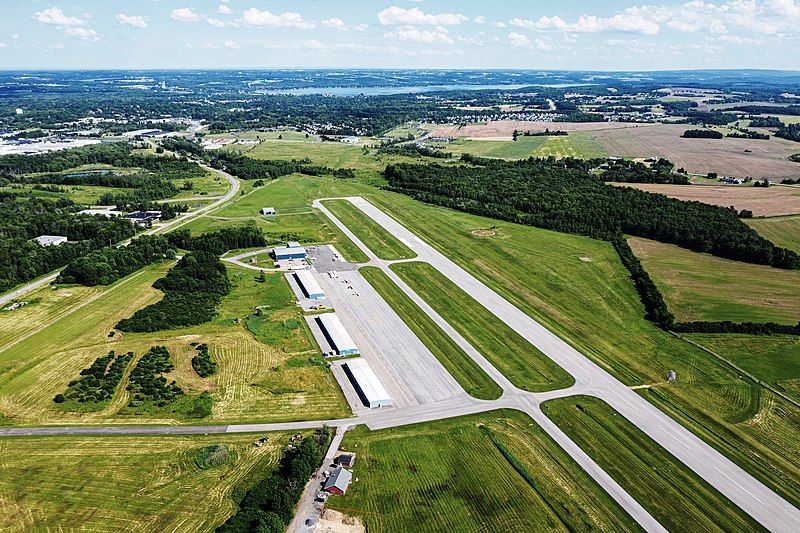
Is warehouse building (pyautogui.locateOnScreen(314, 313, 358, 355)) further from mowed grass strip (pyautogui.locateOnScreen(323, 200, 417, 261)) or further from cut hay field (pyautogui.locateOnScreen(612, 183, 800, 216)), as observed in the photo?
cut hay field (pyautogui.locateOnScreen(612, 183, 800, 216))

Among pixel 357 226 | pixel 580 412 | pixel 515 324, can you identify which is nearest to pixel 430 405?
pixel 580 412

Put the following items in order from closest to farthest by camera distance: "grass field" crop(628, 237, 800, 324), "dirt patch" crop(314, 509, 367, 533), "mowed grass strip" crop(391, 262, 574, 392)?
"dirt patch" crop(314, 509, 367, 533)
"mowed grass strip" crop(391, 262, 574, 392)
"grass field" crop(628, 237, 800, 324)

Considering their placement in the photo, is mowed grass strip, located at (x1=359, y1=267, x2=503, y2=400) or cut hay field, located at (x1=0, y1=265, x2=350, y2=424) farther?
mowed grass strip, located at (x1=359, y1=267, x2=503, y2=400)

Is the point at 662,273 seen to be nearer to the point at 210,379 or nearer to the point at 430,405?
the point at 430,405

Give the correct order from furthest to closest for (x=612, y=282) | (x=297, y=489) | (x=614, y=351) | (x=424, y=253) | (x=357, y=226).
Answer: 1. (x=357, y=226)
2. (x=424, y=253)
3. (x=612, y=282)
4. (x=614, y=351)
5. (x=297, y=489)

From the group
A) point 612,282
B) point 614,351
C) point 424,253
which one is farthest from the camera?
point 424,253

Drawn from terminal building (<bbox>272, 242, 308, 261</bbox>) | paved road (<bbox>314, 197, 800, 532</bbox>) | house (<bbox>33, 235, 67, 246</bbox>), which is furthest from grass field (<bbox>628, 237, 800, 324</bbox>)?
house (<bbox>33, 235, 67, 246</bbox>)

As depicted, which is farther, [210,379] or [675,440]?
[210,379]
